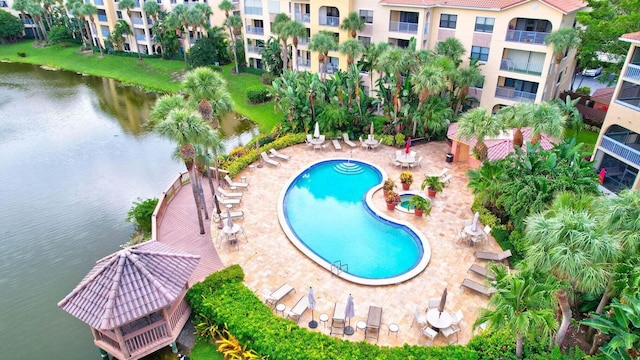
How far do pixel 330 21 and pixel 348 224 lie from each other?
82.4 feet

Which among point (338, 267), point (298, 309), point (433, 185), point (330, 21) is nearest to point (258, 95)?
point (330, 21)

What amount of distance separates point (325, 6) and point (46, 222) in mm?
30802

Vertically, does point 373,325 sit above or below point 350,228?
below

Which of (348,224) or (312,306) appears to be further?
(348,224)

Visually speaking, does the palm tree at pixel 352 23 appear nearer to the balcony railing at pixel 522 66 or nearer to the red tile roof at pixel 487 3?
the red tile roof at pixel 487 3

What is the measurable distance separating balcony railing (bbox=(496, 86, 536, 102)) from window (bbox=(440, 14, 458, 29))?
6897mm

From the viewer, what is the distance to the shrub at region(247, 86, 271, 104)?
147 ft

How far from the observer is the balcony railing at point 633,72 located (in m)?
23.4

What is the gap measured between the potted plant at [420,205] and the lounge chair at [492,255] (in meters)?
3.99

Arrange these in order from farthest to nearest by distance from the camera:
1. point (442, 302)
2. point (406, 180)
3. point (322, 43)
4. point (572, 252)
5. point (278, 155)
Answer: point (322, 43)
point (278, 155)
point (406, 180)
point (442, 302)
point (572, 252)

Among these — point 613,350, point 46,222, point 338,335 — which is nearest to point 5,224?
point 46,222

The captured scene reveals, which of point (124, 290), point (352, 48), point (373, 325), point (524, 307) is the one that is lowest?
point (373, 325)

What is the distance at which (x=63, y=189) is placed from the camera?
29938 millimetres

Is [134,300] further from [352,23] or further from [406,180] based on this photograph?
[352,23]
